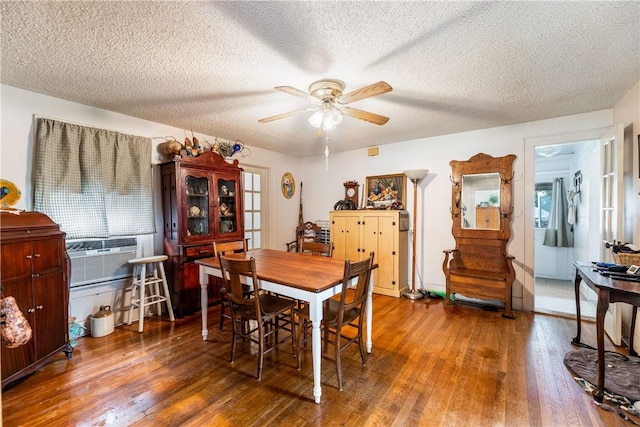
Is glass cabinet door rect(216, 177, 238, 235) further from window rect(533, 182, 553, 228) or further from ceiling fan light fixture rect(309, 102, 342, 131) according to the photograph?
window rect(533, 182, 553, 228)

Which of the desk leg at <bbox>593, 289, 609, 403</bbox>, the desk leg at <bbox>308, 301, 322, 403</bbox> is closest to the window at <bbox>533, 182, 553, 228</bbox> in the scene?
the desk leg at <bbox>593, 289, 609, 403</bbox>

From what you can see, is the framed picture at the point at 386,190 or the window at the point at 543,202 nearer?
the framed picture at the point at 386,190

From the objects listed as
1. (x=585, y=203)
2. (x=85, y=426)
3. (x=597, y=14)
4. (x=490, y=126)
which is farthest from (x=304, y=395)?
(x=585, y=203)

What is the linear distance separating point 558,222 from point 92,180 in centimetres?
669

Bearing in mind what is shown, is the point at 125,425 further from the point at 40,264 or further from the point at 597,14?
the point at 597,14

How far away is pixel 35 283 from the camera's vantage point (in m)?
2.12

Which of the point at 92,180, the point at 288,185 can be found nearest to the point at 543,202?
the point at 288,185

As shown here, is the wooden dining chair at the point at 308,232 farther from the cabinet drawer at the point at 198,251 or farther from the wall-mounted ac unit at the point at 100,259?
the wall-mounted ac unit at the point at 100,259

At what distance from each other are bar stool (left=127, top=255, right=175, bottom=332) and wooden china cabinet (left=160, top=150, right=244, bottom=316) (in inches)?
5.1

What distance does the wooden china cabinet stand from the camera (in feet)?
10.7

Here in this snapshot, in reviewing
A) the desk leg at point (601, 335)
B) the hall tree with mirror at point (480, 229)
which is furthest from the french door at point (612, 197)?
the desk leg at point (601, 335)

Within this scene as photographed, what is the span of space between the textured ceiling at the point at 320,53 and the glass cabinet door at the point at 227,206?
1100mm

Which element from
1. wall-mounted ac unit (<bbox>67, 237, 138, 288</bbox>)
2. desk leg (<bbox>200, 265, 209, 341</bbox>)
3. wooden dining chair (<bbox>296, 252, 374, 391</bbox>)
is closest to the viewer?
wooden dining chair (<bbox>296, 252, 374, 391</bbox>)

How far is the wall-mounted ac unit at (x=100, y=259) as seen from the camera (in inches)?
111
